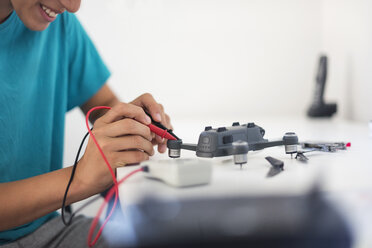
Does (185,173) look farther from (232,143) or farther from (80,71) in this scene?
(80,71)

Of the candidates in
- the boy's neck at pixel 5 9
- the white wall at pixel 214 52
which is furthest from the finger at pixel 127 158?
the white wall at pixel 214 52

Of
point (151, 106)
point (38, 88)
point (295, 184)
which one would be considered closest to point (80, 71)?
point (38, 88)

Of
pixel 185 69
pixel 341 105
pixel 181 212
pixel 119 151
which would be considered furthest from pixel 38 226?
pixel 341 105

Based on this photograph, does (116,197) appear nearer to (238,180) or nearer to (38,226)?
(238,180)

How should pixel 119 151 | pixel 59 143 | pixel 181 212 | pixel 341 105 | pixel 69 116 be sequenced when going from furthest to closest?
pixel 69 116
pixel 341 105
pixel 59 143
pixel 119 151
pixel 181 212

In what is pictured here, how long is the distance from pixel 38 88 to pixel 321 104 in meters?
1.12

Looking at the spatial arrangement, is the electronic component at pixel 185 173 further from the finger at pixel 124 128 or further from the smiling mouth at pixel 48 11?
the smiling mouth at pixel 48 11

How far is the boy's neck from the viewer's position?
842 mm

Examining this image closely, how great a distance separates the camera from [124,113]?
2.07ft

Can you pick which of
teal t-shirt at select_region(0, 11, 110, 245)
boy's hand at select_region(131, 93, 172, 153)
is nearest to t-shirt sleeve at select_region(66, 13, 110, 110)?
teal t-shirt at select_region(0, 11, 110, 245)

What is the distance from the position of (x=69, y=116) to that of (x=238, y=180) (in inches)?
53.2

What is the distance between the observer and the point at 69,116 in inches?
65.4

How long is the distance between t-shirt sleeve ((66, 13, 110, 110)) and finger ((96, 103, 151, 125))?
0.53 m

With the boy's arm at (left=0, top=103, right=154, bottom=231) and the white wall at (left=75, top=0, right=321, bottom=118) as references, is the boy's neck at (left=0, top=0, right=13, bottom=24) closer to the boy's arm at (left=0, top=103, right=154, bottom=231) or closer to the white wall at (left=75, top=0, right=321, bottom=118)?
the boy's arm at (left=0, top=103, right=154, bottom=231)
